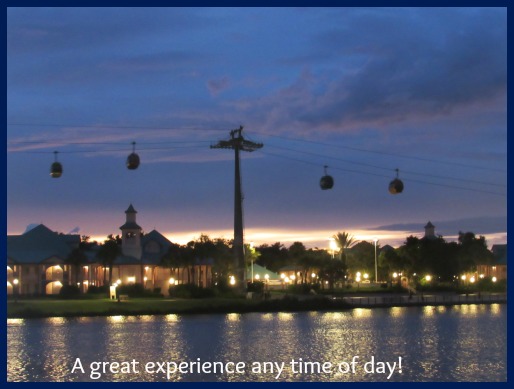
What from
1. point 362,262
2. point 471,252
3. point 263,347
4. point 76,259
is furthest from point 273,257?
point 263,347

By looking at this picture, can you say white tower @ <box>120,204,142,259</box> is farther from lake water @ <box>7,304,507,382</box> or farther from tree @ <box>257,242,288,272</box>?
tree @ <box>257,242,288,272</box>

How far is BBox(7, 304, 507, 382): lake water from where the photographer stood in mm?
39656

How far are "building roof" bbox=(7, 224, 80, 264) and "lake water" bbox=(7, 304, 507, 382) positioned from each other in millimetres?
29279

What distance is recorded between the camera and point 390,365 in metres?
43.7

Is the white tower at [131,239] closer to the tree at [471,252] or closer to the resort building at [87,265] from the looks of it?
the resort building at [87,265]

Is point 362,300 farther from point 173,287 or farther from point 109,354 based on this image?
point 109,354

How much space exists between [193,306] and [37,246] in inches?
1216

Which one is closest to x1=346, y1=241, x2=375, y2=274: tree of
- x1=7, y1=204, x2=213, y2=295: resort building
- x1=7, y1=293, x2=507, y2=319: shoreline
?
x1=7, y1=204, x2=213, y2=295: resort building

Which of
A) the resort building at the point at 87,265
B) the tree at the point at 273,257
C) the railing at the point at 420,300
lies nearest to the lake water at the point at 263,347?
the railing at the point at 420,300

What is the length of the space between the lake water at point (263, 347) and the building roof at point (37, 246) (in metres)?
29.3

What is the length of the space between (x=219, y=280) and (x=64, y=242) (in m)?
20.5

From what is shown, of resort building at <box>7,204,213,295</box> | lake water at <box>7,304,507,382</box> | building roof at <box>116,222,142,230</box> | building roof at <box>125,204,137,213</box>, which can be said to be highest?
building roof at <box>125,204,137,213</box>

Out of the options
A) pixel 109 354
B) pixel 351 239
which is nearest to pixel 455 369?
pixel 109 354

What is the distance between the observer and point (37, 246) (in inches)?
3780
